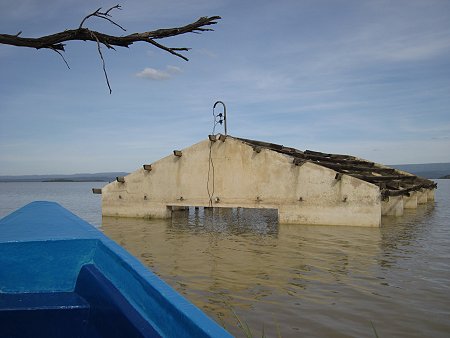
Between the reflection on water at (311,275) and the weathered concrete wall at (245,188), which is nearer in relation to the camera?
the reflection on water at (311,275)

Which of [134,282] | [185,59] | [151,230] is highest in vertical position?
[185,59]

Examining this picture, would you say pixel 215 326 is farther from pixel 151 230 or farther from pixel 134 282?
pixel 151 230

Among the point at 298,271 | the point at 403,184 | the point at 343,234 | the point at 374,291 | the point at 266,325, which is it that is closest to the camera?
the point at 266,325

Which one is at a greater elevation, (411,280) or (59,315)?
(59,315)

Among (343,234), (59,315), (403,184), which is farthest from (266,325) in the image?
(403,184)

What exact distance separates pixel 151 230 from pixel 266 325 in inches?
416

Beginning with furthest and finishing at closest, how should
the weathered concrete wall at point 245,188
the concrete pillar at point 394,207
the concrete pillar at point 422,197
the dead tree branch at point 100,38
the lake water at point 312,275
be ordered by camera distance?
the concrete pillar at point 422,197 → the concrete pillar at point 394,207 → the weathered concrete wall at point 245,188 → the lake water at point 312,275 → the dead tree branch at point 100,38

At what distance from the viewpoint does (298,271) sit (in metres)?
8.45

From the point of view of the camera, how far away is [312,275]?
26.6 feet

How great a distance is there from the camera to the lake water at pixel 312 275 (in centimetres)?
544

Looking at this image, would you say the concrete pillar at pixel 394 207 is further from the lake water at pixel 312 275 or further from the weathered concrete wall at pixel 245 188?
the weathered concrete wall at pixel 245 188

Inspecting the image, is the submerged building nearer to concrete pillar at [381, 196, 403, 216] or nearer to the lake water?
concrete pillar at [381, 196, 403, 216]

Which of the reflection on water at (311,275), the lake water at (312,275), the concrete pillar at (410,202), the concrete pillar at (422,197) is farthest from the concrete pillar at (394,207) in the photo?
the concrete pillar at (422,197)

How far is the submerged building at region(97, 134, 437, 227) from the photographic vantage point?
15008mm
